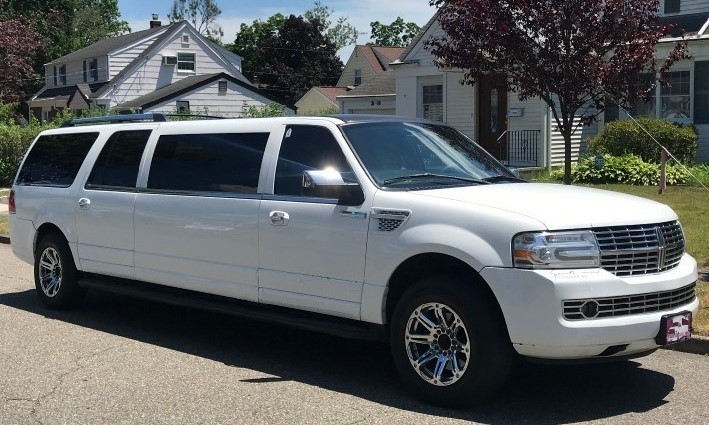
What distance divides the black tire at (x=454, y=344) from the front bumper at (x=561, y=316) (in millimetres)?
135

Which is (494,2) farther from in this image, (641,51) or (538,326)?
(538,326)

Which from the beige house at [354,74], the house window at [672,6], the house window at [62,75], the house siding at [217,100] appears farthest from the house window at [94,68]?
the house window at [672,6]

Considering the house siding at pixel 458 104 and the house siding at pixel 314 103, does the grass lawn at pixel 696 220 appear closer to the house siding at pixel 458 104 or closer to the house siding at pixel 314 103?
the house siding at pixel 458 104

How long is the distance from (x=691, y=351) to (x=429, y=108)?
64.5 feet

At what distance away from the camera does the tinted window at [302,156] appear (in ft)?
21.3

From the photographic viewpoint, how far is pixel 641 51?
34.3 feet

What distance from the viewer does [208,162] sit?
24.0 ft

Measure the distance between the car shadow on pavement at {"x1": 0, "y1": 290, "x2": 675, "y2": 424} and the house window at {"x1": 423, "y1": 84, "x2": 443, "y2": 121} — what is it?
17833 mm

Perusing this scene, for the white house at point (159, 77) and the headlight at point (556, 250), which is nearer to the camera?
the headlight at point (556, 250)

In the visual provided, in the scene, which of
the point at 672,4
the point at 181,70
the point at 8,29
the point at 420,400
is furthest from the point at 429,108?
the point at 181,70

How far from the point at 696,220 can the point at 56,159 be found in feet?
28.9

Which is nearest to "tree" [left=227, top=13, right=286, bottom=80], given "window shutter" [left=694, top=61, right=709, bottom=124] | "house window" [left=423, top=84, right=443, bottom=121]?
"house window" [left=423, top=84, right=443, bottom=121]

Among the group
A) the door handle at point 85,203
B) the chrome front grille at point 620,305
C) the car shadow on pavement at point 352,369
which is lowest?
the car shadow on pavement at point 352,369

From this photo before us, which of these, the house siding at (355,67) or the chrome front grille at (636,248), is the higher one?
the house siding at (355,67)
